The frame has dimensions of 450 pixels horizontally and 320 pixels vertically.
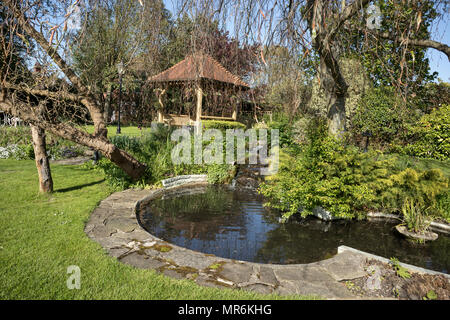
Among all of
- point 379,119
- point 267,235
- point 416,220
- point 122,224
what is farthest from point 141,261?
point 379,119

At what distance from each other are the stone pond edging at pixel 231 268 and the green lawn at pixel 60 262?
0.65 feet

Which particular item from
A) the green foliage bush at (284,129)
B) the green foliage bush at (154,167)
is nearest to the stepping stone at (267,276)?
the green foliage bush at (154,167)

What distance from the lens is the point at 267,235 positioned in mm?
5246

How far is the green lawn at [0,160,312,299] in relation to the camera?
2.85 metres

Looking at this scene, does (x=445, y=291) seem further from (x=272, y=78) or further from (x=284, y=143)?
(x=284, y=143)

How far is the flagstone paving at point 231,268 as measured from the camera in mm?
3168

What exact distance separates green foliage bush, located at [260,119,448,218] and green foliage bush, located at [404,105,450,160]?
313cm

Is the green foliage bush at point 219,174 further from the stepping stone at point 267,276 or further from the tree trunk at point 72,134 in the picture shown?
the stepping stone at point 267,276

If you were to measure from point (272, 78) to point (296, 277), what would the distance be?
2.54 metres

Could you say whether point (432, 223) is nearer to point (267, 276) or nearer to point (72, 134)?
point (267, 276)

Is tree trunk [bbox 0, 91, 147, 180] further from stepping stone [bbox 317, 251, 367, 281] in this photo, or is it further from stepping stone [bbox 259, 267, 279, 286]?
stepping stone [bbox 317, 251, 367, 281]

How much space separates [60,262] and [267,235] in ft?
11.5

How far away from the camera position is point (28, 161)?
34.3 feet

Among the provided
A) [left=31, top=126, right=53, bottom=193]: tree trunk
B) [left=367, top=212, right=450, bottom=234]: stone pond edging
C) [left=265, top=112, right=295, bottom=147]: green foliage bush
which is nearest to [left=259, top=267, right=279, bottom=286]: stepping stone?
[left=367, top=212, right=450, bottom=234]: stone pond edging
